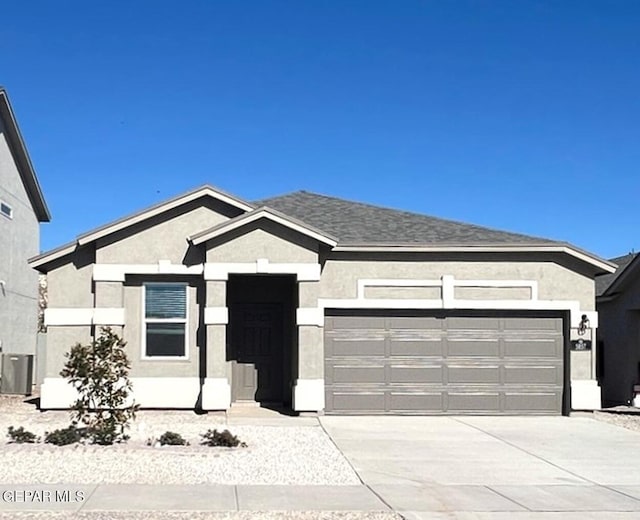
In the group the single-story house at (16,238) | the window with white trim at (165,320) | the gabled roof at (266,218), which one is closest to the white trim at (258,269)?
the gabled roof at (266,218)

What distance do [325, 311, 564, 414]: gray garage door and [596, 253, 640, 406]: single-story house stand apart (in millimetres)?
4817

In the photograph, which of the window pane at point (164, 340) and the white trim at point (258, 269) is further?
the window pane at point (164, 340)

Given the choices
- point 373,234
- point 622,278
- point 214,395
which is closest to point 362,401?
point 214,395

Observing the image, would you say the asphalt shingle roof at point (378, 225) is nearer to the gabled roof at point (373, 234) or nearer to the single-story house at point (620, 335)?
the gabled roof at point (373, 234)

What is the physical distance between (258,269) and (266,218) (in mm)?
1076

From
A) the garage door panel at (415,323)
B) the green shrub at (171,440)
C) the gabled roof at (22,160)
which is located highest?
the gabled roof at (22,160)

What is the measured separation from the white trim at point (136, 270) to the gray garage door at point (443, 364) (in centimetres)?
316

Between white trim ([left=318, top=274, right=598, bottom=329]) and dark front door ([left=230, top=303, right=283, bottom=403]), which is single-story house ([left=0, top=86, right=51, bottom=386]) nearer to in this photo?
dark front door ([left=230, top=303, right=283, bottom=403])

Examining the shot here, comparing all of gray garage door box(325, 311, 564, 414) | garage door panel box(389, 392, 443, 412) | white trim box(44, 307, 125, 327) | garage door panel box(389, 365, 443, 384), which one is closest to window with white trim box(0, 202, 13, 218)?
white trim box(44, 307, 125, 327)

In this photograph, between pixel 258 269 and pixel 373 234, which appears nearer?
pixel 258 269

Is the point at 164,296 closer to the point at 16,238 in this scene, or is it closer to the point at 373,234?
the point at 373,234

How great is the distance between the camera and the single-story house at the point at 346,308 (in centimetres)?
1741

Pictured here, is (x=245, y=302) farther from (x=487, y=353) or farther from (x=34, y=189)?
(x=34, y=189)

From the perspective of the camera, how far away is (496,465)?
11797mm
